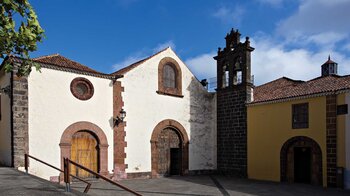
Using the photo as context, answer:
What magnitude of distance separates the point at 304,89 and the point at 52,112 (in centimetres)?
1132

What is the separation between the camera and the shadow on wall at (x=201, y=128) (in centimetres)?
1705

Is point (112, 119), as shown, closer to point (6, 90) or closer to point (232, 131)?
point (6, 90)

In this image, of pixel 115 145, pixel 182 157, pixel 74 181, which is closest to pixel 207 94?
pixel 182 157

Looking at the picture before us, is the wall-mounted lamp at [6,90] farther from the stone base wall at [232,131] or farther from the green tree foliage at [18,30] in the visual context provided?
the stone base wall at [232,131]

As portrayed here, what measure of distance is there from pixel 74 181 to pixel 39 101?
3.59m

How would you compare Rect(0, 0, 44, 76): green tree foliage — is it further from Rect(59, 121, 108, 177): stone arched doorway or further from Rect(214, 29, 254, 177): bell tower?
Rect(214, 29, 254, 177): bell tower

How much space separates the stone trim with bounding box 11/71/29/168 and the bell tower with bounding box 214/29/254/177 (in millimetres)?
10182

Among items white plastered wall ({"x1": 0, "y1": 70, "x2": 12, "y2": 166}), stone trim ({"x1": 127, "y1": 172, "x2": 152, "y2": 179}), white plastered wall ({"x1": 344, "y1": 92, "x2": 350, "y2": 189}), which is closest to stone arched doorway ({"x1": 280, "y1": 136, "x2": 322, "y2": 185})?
white plastered wall ({"x1": 344, "y1": 92, "x2": 350, "y2": 189})

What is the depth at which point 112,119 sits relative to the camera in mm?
13984

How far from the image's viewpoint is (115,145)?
1393cm

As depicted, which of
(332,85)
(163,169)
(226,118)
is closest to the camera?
(332,85)

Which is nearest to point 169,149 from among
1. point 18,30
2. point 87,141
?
point 87,141

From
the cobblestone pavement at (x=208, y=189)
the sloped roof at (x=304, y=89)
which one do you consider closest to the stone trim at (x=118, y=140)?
the cobblestone pavement at (x=208, y=189)

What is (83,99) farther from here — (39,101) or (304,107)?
(304,107)
